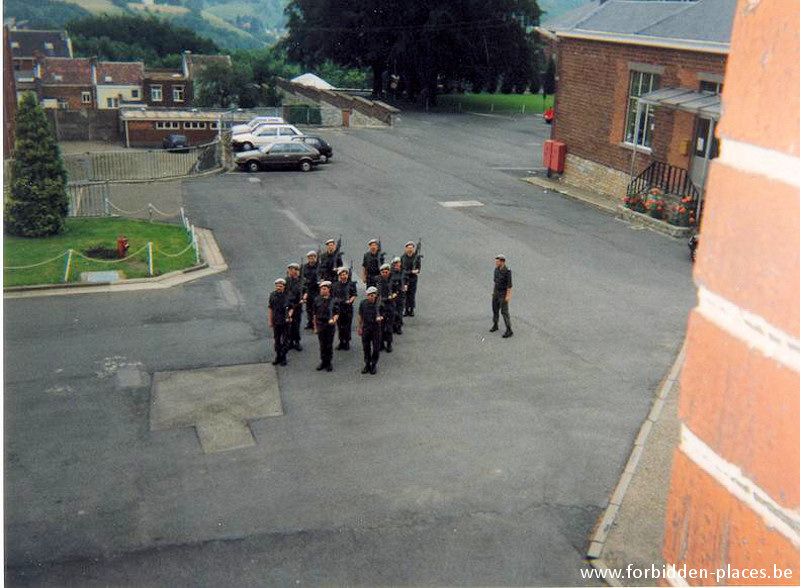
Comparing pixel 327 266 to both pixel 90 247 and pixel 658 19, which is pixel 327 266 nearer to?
pixel 90 247

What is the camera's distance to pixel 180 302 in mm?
18234

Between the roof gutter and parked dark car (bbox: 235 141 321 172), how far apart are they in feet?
38.4

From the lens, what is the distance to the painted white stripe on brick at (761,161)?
161 centimetres

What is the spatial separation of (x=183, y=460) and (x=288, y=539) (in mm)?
2567

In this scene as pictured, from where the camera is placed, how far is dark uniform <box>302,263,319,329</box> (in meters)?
16.7

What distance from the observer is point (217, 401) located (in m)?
13.2

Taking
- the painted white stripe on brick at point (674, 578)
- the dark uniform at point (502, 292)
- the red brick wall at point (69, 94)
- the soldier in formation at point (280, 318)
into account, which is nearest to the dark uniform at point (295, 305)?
the soldier in formation at point (280, 318)

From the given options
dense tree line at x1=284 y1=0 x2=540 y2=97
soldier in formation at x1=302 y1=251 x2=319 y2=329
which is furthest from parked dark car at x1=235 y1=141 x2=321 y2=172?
dense tree line at x1=284 y1=0 x2=540 y2=97

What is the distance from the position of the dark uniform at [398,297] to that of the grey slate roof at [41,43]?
117 meters

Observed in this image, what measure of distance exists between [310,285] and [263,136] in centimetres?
2423

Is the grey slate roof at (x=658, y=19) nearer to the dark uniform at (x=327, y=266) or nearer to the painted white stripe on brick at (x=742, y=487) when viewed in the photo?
the dark uniform at (x=327, y=266)

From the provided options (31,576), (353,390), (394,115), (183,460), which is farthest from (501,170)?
(31,576)

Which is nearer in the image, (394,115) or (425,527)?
(425,527)

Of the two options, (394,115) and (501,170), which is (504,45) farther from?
(501,170)
